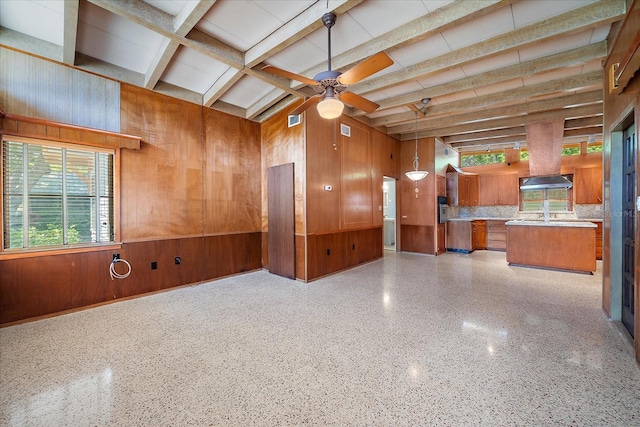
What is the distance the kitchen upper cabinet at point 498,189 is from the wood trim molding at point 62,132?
9.20m

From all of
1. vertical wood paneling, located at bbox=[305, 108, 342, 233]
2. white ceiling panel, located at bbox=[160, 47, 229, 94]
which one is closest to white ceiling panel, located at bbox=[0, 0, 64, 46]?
white ceiling panel, located at bbox=[160, 47, 229, 94]

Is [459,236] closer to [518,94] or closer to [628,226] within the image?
[518,94]

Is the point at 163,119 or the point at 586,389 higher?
the point at 163,119

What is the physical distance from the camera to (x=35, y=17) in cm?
Result: 288

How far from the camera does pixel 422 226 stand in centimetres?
754

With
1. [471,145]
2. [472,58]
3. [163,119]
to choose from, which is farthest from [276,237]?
[471,145]

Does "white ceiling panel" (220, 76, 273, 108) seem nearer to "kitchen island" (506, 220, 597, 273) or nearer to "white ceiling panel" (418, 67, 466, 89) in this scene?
"white ceiling panel" (418, 67, 466, 89)

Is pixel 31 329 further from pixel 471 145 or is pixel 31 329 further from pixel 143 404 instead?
pixel 471 145

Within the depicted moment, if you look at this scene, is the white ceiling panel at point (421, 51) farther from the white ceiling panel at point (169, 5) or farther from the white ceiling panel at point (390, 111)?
the white ceiling panel at point (169, 5)

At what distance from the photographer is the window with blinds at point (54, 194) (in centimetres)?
320

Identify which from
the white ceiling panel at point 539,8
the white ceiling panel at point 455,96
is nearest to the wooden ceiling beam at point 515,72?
the white ceiling panel at point 455,96

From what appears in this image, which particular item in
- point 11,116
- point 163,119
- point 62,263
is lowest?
point 62,263

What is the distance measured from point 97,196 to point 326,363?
3887 millimetres

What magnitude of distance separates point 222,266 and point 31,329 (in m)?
2.58
